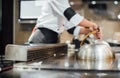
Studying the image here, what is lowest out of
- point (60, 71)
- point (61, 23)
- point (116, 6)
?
point (60, 71)

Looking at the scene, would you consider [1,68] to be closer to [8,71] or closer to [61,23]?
[8,71]

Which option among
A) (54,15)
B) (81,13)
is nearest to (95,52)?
(54,15)

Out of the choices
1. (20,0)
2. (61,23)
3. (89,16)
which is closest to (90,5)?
(89,16)

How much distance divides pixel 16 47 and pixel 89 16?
116 inches

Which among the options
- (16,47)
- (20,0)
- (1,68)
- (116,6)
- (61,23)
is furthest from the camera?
(20,0)

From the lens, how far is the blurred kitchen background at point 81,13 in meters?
3.75

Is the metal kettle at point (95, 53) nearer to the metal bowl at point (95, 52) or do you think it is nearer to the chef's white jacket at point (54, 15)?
the metal bowl at point (95, 52)

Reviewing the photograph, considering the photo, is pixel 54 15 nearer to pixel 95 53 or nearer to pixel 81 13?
pixel 95 53

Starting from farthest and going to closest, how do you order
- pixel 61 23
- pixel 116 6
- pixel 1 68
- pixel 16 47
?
pixel 116 6, pixel 61 23, pixel 16 47, pixel 1 68

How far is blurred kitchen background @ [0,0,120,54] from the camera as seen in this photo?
375 centimetres

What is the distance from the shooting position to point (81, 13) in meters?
3.82

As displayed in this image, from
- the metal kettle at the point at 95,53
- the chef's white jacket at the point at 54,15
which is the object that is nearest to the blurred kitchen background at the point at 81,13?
the chef's white jacket at the point at 54,15

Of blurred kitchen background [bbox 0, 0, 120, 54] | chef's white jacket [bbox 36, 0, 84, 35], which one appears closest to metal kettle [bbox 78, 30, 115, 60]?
chef's white jacket [bbox 36, 0, 84, 35]

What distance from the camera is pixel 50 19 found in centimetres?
185
